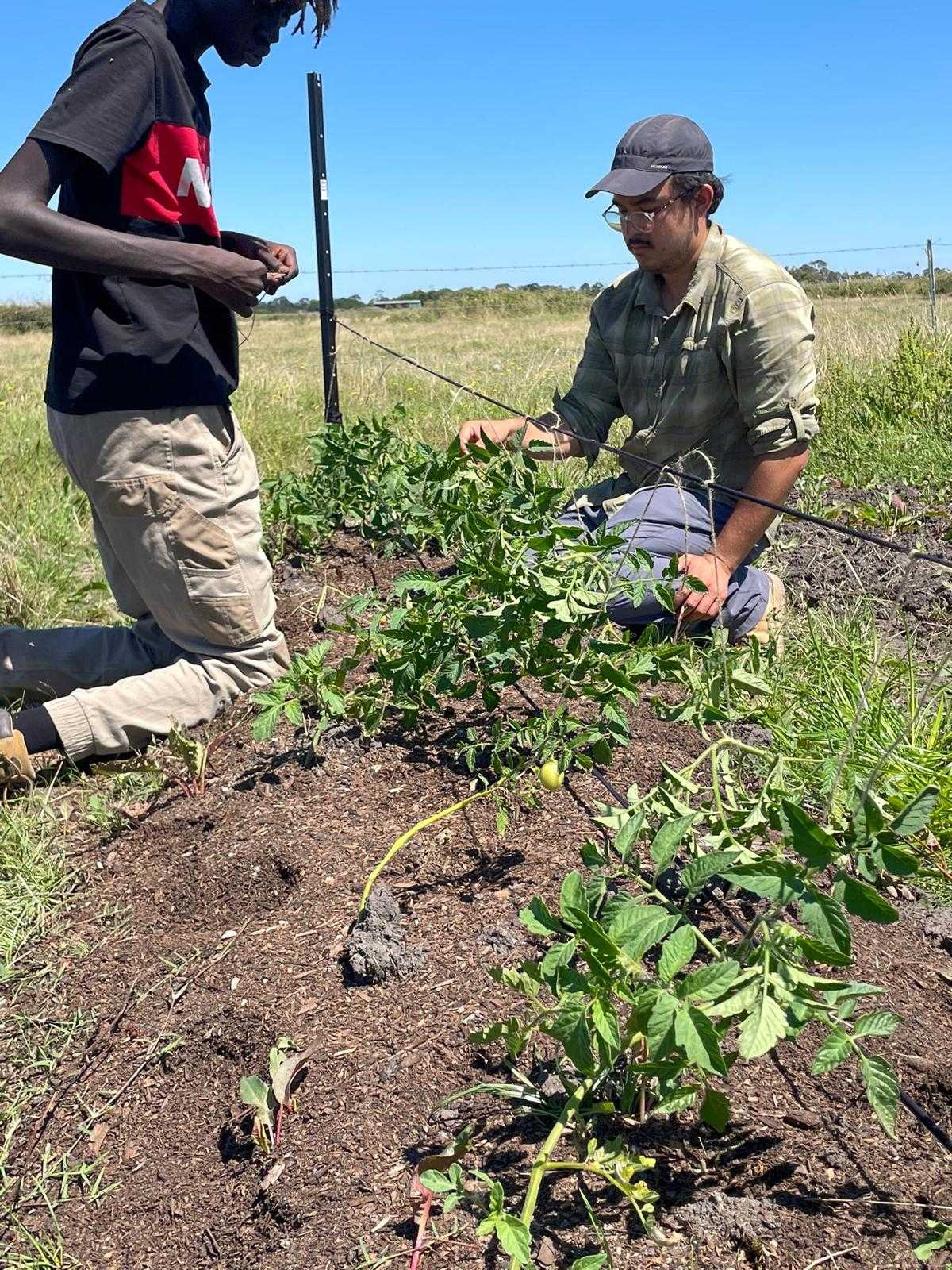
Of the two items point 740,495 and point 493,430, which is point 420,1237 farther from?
point 493,430

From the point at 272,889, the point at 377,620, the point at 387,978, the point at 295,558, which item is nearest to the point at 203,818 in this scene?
the point at 272,889

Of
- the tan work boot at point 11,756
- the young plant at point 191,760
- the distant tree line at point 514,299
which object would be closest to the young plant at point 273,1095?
the young plant at point 191,760

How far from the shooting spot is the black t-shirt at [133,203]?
2.54 metres

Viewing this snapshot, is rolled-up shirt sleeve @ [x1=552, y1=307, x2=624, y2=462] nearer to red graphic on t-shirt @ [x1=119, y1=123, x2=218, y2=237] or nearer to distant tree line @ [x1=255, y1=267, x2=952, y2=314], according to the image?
red graphic on t-shirt @ [x1=119, y1=123, x2=218, y2=237]

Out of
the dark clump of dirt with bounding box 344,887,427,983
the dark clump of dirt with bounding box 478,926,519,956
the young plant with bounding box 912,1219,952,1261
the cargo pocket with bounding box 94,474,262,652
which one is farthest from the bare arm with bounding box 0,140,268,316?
the young plant with bounding box 912,1219,952,1261

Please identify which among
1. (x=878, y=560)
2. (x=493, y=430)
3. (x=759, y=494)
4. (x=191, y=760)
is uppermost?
(x=493, y=430)

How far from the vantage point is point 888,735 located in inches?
105

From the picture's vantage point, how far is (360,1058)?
1832mm

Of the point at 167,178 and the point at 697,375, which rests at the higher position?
the point at 167,178

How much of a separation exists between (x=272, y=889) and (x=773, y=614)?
1916mm

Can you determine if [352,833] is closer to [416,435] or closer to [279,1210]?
[279,1210]

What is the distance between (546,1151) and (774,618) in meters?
2.37

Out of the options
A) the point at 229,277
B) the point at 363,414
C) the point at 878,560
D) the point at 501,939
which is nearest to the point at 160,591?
the point at 229,277

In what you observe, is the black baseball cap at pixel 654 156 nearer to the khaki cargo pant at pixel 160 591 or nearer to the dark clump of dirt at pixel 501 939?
the khaki cargo pant at pixel 160 591
